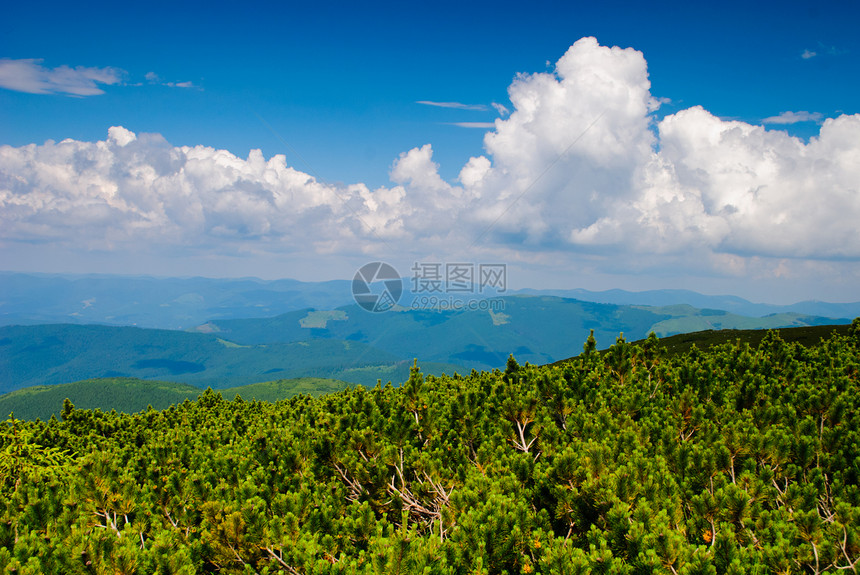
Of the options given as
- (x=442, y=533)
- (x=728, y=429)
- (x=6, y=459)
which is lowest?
(x=6, y=459)

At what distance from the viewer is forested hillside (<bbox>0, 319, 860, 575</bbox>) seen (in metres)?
5.44

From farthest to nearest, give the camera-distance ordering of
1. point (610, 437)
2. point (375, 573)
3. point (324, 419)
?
point (324, 419) < point (610, 437) < point (375, 573)

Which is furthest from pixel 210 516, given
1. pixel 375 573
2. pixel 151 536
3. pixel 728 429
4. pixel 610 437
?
pixel 728 429

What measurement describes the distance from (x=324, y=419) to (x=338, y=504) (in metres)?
3.18

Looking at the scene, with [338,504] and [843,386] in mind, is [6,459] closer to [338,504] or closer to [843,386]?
[338,504]

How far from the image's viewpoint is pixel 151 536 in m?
7.99

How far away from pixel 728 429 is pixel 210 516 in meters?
9.38

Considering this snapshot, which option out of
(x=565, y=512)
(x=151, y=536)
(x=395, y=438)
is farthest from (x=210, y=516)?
(x=565, y=512)

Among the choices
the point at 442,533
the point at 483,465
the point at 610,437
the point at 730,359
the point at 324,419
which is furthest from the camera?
the point at 730,359

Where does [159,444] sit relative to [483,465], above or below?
below

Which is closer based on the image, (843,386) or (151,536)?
(151,536)

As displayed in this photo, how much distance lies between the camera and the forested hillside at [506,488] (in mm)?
5444

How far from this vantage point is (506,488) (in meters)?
7.09

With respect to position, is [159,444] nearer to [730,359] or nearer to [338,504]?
[338,504]
